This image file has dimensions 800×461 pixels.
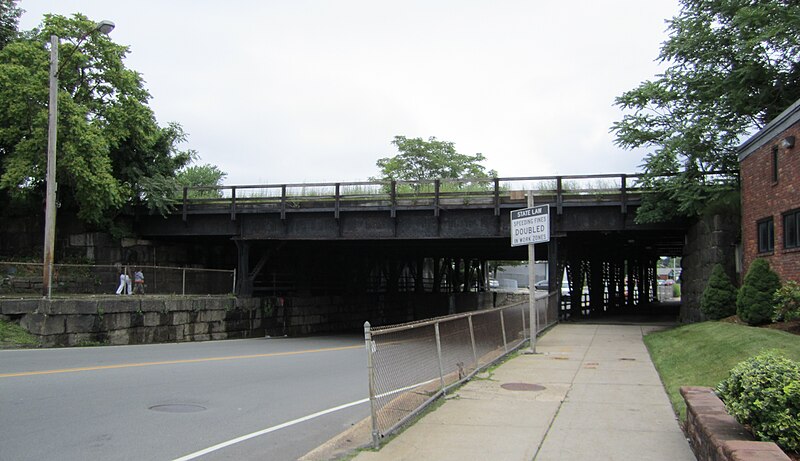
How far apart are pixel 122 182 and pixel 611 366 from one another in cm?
2368

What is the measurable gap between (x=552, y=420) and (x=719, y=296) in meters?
13.9

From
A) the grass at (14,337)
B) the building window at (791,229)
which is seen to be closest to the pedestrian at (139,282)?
the grass at (14,337)

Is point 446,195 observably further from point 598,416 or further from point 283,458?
point 283,458

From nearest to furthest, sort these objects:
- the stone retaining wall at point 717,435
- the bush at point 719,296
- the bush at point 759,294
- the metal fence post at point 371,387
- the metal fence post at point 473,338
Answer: the stone retaining wall at point 717,435
the metal fence post at point 371,387
the metal fence post at point 473,338
the bush at point 759,294
the bush at point 719,296

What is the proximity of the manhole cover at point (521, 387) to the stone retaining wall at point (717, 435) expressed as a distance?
10.1ft

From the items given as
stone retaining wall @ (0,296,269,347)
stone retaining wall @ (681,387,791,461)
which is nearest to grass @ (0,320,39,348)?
stone retaining wall @ (0,296,269,347)

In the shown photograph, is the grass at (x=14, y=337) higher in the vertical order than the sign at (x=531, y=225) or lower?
lower

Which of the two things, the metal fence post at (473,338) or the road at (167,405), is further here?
the metal fence post at (473,338)

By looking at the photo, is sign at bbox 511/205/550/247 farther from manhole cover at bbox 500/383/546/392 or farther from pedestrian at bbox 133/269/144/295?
pedestrian at bbox 133/269/144/295

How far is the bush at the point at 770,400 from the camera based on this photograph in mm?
4984

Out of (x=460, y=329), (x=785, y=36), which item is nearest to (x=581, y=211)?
(x=785, y=36)

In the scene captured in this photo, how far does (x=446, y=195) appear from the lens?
25438 mm

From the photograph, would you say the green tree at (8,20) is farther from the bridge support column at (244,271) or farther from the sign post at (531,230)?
the sign post at (531,230)

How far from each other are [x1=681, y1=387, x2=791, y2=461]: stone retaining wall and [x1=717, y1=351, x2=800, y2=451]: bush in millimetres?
147
